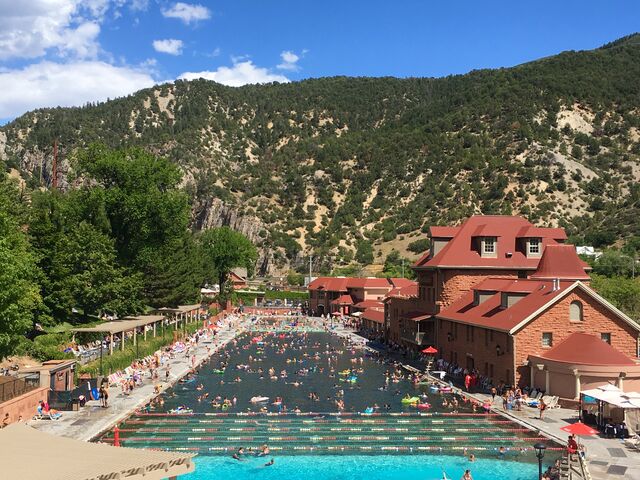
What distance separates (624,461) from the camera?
2825 cm

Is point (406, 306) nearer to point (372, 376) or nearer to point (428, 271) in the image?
point (428, 271)

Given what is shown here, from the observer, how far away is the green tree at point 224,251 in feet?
→ 454

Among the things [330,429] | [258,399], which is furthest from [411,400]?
[258,399]

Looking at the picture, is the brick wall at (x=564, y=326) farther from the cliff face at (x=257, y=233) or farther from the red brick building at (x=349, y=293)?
the cliff face at (x=257, y=233)

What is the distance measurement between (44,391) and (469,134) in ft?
529

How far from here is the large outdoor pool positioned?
29.5 meters

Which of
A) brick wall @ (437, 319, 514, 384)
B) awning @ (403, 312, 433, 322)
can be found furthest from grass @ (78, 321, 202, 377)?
brick wall @ (437, 319, 514, 384)

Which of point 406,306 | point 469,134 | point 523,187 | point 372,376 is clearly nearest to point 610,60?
point 469,134

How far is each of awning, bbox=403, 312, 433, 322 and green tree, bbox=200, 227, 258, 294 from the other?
7250cm

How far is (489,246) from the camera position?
189 feet

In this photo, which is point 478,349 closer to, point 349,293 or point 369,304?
point 369,304

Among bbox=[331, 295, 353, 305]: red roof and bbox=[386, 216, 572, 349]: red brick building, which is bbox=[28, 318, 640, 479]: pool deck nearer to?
bbox=[386, 216, 572, 349]: red brick building

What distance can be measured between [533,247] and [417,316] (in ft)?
39.4

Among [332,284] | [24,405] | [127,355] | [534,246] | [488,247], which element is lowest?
[24,405]
